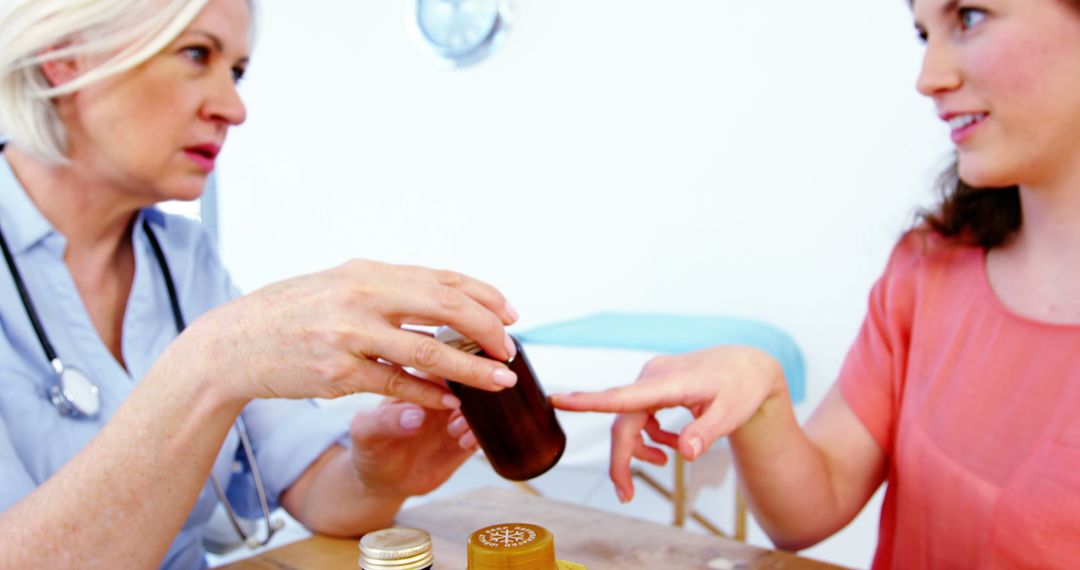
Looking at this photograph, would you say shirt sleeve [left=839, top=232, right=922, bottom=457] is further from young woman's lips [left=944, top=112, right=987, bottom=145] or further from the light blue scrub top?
the light blue scrub top

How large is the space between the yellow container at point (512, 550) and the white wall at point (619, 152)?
4.78 feet

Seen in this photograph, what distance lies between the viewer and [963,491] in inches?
34.0

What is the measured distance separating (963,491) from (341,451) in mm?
769

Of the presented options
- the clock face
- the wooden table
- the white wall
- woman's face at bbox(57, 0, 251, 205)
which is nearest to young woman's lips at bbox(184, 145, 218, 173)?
woman's face at bbox(57, 0, 251, 205)

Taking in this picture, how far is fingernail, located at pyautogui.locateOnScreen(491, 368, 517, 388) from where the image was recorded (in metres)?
0.65

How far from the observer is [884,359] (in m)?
1.02

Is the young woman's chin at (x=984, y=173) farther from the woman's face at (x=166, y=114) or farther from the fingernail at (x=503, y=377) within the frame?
the woman's face at (x=166, y=114)

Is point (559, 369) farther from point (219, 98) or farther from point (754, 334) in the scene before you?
point (219, 98)

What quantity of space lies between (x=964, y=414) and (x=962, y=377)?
0.05 meters

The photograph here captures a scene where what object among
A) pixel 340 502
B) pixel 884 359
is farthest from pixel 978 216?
pixel 340 502

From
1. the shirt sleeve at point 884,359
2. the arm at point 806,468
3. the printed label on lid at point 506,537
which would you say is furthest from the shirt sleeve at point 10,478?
the shirt sleeve at point 884,359

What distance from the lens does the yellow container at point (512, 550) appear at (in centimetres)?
56

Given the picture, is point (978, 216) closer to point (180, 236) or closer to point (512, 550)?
point (512, 550)

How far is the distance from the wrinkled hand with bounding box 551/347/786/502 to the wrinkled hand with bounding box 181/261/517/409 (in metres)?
0.19
